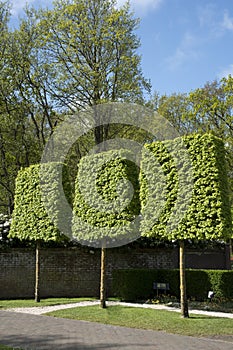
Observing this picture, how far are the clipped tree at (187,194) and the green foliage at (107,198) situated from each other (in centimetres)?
89

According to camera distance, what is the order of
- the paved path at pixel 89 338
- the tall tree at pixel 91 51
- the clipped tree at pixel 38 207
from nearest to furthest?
1. the paved path at pixel 89 338
2. the clipped tree at pixel 38 207
3. the tall tree at pixel 91 51

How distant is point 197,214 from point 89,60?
18.0m

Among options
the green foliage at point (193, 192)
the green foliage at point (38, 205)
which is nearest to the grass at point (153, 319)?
the green foliage at point (193, 192)

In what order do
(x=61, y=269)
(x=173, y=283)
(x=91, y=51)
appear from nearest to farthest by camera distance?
(x=173, y=283) < (x=61, y=269) < (x=91, y=51)

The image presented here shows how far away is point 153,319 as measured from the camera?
41.7 ft

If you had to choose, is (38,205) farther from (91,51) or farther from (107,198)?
(91,51)

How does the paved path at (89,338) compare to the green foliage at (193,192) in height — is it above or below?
below

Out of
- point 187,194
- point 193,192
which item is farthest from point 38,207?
point 193,192

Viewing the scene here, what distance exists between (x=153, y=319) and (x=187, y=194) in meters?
4.27

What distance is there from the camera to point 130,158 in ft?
53.8

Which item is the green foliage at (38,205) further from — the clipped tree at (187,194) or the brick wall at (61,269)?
the clipped tree at (187,194)

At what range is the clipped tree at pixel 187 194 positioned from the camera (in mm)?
13195

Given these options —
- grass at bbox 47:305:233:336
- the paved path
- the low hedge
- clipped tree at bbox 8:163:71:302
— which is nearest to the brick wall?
clipped tree at bbox 8:163:71:302

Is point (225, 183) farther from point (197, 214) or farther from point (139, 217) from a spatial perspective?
point (139, 217)
